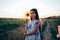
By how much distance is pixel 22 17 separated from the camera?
2141 mm

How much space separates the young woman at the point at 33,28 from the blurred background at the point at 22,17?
0.06m

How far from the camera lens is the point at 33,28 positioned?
6.84ft

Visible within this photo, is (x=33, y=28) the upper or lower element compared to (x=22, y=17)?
lower

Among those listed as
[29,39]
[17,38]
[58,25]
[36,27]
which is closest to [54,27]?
[58,25]

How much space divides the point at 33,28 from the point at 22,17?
0.24 meters

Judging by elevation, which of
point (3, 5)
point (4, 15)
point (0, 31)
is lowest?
point (0, 31)

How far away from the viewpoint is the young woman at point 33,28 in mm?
2082

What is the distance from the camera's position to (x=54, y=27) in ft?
7.04

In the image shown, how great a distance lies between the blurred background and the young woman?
63mm

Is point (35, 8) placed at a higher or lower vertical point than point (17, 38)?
higher

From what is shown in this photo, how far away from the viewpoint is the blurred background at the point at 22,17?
212cm

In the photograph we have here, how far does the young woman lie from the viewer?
208 cm

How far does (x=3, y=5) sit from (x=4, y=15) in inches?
6.4

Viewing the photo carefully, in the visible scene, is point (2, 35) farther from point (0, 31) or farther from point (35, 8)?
point (35, 8)
